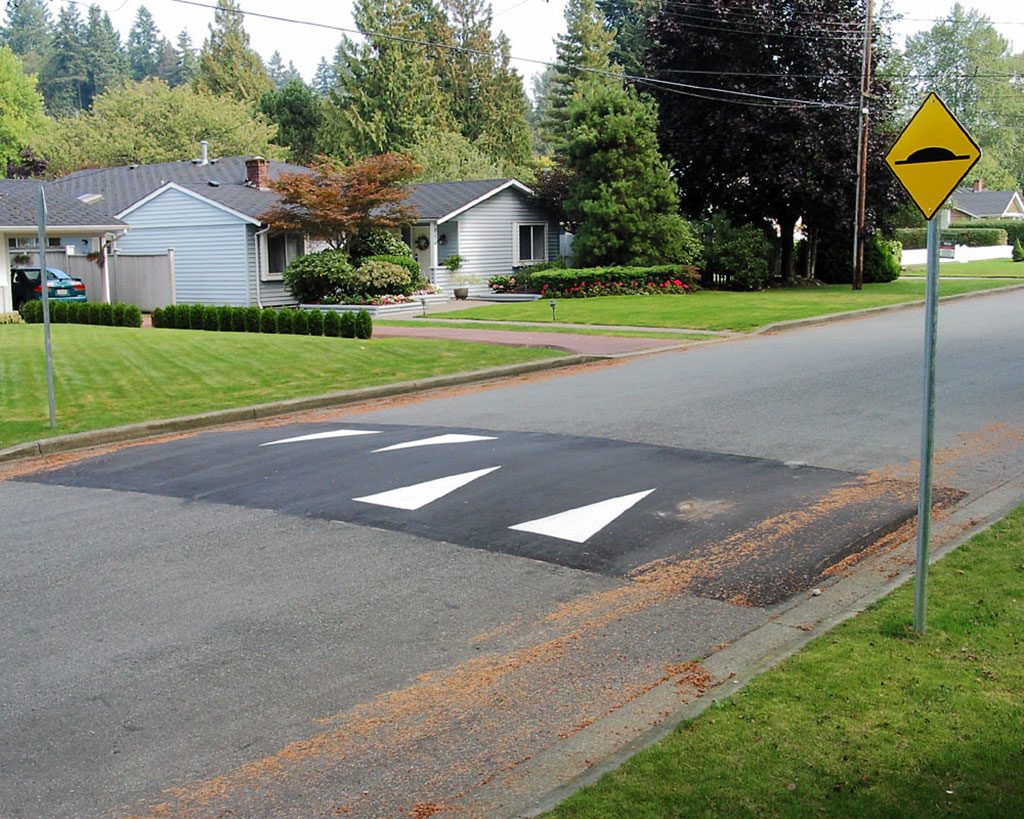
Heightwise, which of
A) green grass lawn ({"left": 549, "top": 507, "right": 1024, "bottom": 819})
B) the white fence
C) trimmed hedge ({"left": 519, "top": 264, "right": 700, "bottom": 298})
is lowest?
green grass lawn ({"left": 549, "top": 507, "right": 1024, "bottom": 819})

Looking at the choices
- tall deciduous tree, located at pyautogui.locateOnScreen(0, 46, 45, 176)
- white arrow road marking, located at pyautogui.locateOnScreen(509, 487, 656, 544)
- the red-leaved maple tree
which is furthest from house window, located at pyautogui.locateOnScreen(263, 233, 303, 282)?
tall deciduous tree, located at pyautogui.locateOnScreen(0, 46, 45, 176)

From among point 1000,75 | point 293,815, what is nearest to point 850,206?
point 293,815

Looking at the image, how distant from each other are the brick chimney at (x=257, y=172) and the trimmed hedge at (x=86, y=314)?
12.5 m

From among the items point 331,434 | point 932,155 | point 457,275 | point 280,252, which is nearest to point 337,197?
point 280,252

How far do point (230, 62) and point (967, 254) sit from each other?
59680mm

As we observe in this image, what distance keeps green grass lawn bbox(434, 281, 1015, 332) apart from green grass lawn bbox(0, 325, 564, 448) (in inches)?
296

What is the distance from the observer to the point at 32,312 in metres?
27.8

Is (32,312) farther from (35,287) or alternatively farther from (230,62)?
(230,62)

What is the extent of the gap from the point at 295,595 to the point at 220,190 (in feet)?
110

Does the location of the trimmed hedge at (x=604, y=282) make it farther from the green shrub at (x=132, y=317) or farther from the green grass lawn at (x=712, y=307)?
the green shrub at (x=132, y=317)

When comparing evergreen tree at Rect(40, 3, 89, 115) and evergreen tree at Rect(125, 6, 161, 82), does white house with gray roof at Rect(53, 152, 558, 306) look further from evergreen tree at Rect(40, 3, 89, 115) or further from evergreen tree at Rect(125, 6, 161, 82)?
evergreen tree at Rect(125, 6, 161, 82)

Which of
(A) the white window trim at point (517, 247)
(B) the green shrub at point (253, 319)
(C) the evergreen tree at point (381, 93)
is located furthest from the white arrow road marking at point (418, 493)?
(C) the evergreen tree at point (381, 93)

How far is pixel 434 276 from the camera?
40000mm

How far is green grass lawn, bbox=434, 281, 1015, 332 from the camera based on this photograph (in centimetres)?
2656
